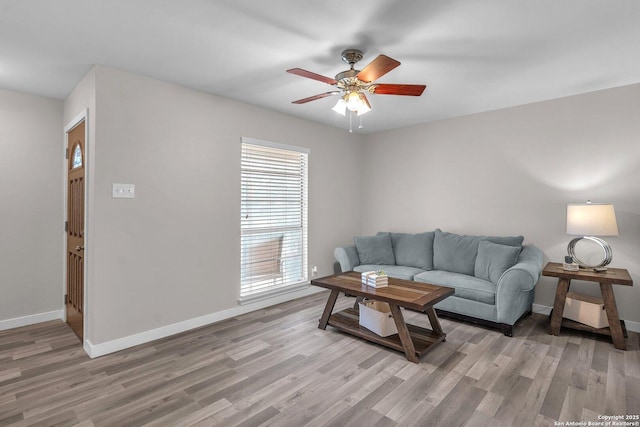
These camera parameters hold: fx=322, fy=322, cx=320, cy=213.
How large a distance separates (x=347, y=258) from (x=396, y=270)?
2.31 ft

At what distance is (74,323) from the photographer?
3299 millimetres

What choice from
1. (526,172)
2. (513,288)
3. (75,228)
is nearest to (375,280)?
(513,288)

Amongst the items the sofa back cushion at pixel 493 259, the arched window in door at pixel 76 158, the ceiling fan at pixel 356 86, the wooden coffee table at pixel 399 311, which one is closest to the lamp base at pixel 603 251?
the sofa back cushion at pixel 493 259

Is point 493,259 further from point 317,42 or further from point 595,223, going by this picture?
point 317,42

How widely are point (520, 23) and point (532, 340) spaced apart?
2.72 meters

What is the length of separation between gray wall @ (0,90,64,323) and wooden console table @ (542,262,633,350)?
526 cm

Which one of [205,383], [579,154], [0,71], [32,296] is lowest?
[205,383]

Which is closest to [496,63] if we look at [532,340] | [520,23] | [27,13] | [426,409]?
[520,23]

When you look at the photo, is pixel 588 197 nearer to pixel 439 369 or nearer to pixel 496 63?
pixel 496 63

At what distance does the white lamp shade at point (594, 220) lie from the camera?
2.98 m

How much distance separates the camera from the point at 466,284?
3.50 meters

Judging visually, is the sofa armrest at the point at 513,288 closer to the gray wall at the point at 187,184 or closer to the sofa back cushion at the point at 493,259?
the sofa back cushion at the point at 493,259

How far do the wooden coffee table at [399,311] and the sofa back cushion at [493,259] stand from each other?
2.72ft

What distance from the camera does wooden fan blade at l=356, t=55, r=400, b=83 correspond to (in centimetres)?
205
